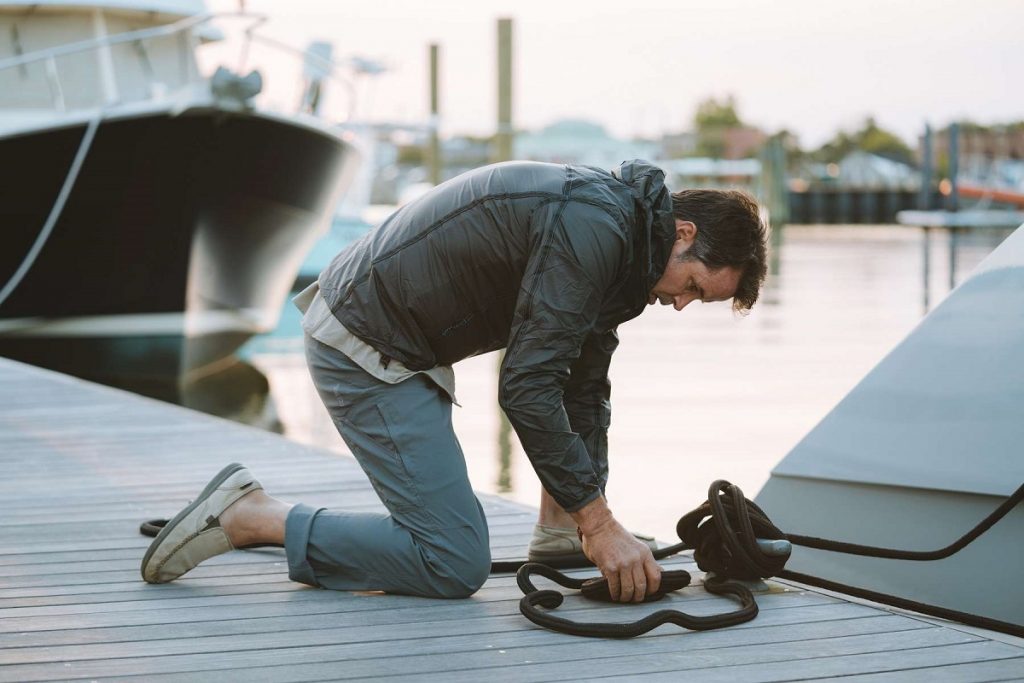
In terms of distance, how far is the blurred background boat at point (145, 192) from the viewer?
1250cm

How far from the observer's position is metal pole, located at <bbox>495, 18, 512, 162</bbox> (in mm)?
22844

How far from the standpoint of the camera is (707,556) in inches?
129

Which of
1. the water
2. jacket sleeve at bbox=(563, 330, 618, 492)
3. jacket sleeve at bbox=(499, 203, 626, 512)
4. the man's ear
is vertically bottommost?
the water

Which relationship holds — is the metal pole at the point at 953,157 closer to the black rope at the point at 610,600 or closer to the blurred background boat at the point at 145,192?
the blurred background boat at the point at 145,192

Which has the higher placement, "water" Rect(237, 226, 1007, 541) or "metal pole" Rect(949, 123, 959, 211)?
"metal pole" Rect(949, 123, 959, 211)

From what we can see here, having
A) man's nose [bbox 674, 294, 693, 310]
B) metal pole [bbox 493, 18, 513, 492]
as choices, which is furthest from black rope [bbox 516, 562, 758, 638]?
metal pole [bbox 493, 18, 513, 492]

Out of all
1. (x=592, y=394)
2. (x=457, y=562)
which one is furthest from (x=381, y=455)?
(x=592, y=394)

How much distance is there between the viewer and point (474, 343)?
315 centimetres

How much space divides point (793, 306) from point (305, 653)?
16.1 meters

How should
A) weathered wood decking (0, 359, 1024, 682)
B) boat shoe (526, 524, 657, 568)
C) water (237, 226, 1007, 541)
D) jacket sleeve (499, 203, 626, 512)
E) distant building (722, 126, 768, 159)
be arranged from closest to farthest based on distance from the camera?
weathered wood decking (0, 359, 1024, 682)
jacket sleeve (499, 203, 626, 512)
boat shoe (526, 524, 657, 568)
water (237, 226, 1007, 541)
distant building (722, 126, 768, 159)

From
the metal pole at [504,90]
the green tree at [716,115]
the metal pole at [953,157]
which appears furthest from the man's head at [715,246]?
the green tree at [716,115]

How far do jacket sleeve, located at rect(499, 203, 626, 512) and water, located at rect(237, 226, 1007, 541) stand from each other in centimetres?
345

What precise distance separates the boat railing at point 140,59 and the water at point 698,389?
3123 millimetres

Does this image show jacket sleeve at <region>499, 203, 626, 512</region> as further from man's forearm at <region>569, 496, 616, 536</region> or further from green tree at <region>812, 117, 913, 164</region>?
green tree at <region>812, 117, 913, 164</region>
